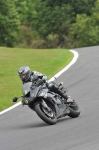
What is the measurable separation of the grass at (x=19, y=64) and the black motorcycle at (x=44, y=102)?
4.66m

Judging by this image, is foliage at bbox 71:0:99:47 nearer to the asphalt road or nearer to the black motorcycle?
the asphalt road

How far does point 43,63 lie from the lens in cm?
2459

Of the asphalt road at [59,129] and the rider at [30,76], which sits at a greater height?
the rider at [30,76]

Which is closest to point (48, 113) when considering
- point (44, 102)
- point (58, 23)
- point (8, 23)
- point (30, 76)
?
point (44, 102)

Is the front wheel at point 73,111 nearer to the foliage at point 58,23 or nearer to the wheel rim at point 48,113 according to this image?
the wheel rim at point 48,113

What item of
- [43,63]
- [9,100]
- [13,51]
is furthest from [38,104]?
[13,51]

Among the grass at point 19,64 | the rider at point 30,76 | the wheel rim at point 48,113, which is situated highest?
the rider at point 30,76

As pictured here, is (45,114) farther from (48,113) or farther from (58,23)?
(58,23)

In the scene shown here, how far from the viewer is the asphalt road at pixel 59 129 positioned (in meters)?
9.57

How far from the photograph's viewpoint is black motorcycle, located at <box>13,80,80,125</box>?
1195cm

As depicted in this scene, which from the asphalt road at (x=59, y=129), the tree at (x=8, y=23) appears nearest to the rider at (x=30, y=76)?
the asphalt road at (x=59, y=129)

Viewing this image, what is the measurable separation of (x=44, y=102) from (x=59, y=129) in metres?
Result: 0.94

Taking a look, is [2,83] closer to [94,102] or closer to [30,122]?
[94,102]

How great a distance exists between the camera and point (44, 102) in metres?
12.0
